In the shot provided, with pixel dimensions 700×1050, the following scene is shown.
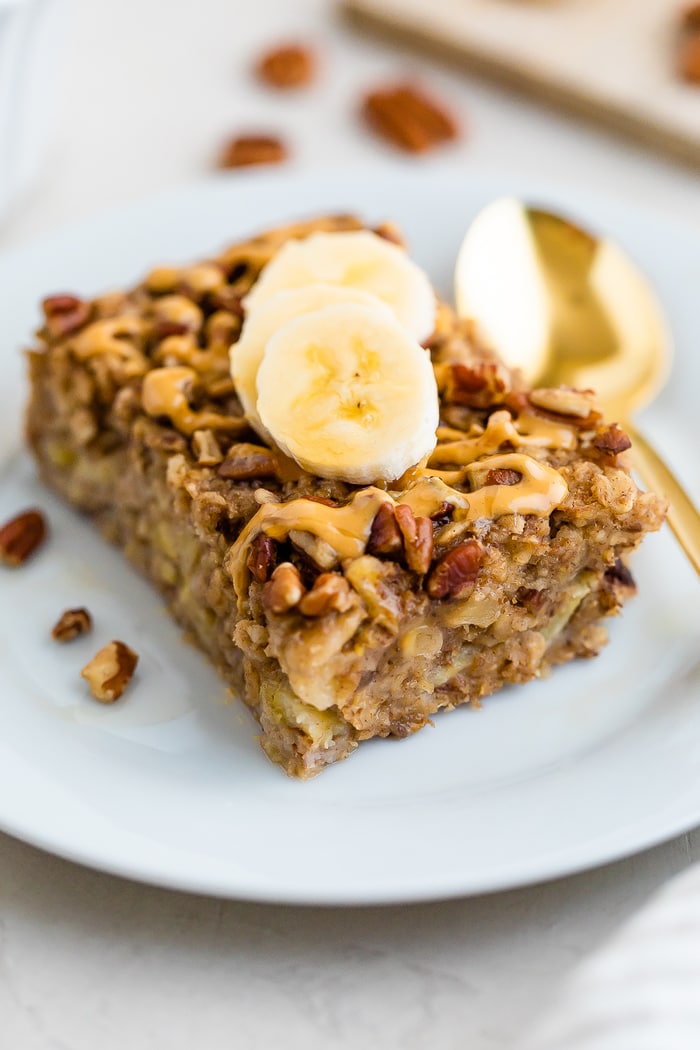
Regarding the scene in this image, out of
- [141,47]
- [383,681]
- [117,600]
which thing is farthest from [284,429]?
[141,47]

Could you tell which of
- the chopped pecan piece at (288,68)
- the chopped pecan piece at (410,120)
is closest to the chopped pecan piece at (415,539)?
the chopped pecan piece at (410,120)

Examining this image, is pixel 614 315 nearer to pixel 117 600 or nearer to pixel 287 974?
pixel 117 600

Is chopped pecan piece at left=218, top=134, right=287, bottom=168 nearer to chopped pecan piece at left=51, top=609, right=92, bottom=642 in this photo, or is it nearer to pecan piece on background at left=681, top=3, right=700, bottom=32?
pecan piece on background at left=681, top=3, right=700, bottom=32

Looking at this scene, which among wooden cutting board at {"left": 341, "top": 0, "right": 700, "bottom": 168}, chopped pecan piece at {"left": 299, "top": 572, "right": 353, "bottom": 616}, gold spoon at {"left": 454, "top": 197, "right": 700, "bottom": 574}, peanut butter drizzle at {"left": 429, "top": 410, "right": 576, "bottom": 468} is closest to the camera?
chopped pecan piece at {"left": 299, "top": 572, "right": 353, "bottom": 616}

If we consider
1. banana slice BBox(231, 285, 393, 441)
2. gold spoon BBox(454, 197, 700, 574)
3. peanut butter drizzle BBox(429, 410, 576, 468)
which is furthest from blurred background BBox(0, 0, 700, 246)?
peanut butter drizzle BBox(429, 410, 576, 468)

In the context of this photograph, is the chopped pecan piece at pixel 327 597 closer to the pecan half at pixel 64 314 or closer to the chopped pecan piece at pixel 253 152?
the pecan half at pixel 64 314
